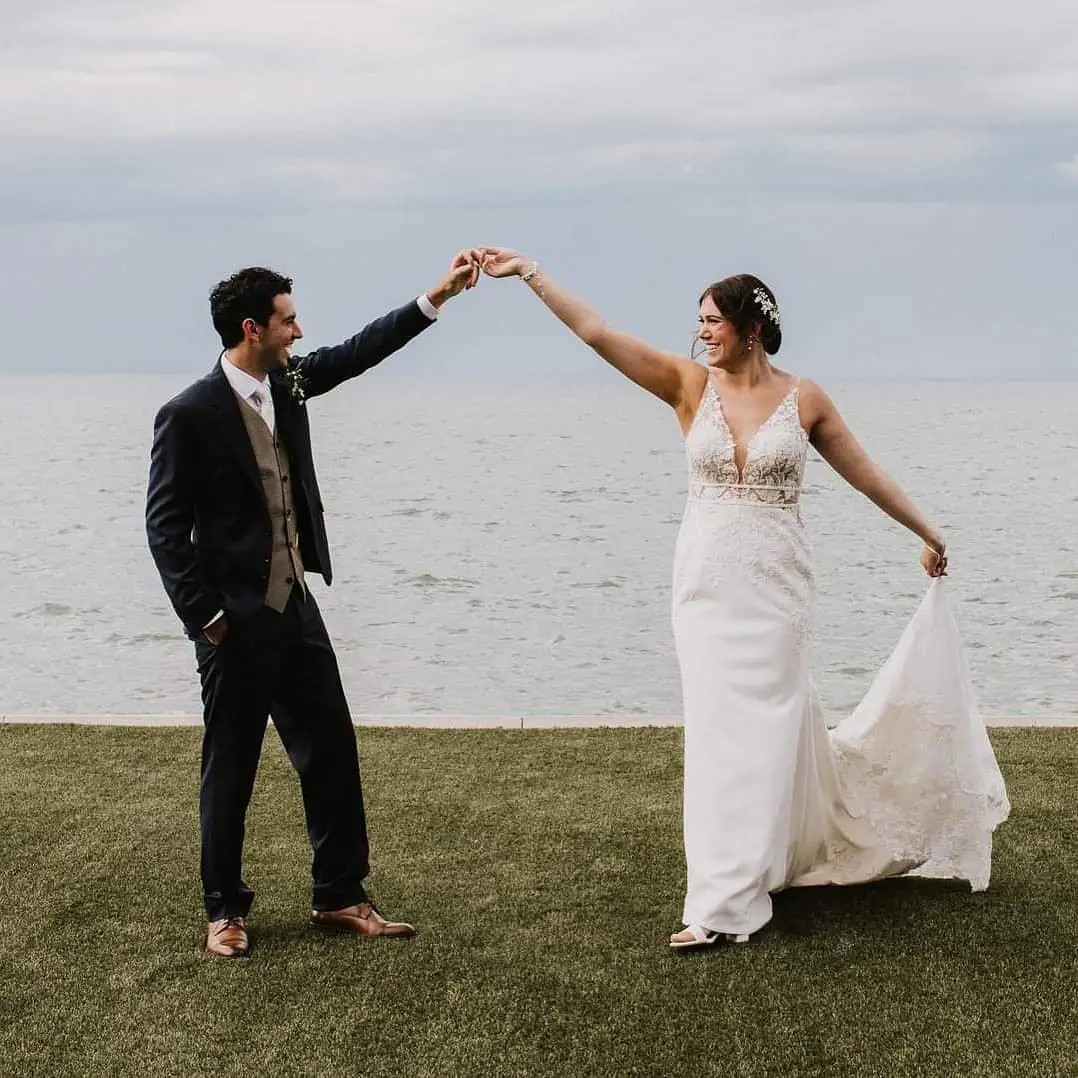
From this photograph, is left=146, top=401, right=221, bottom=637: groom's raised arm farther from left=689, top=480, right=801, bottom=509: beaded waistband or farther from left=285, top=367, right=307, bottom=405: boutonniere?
left=689, top=480, right=801, bottom=509: beaded waistband

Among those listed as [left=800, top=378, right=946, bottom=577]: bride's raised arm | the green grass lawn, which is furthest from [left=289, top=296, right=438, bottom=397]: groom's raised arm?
the green grass lawn

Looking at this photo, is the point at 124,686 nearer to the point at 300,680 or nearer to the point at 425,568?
the point at 300,680

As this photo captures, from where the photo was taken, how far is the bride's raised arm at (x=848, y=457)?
470 centimetres

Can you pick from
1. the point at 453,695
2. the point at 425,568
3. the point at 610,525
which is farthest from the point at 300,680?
the point at 610,525

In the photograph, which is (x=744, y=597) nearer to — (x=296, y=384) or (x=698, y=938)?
(x=698, y=938)

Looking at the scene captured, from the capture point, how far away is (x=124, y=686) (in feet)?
38.4

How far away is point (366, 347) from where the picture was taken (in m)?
4.73

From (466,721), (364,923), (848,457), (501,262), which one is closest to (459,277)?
(501,262)

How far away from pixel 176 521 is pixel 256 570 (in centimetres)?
26

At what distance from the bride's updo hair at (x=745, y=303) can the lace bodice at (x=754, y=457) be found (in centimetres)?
21

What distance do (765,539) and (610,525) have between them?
21.9m

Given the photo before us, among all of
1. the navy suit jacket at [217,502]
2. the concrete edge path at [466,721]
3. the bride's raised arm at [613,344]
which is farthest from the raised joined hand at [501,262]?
the concrete edge path at [466,721]

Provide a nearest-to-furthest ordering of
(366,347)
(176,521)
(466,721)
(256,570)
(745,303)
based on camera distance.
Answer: (176,521) → (256,570) → (745,303) → (366,347) → (466,721)

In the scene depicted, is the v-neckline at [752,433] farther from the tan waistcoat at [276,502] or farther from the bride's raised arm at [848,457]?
the tan waistcoat at [276,502]
